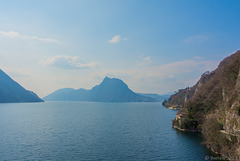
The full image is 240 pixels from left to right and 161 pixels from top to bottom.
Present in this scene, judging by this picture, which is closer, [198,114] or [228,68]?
[228,68]

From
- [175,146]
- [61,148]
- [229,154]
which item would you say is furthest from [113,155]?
[229,154]

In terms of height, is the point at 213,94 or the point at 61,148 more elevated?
the point at 213,94

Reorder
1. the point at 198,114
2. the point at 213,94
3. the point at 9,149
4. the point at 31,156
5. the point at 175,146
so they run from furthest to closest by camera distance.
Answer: the point at 198,114 < the point at 213,94 < the point at 175,146 < the point at 9,149 < the point at 31,156

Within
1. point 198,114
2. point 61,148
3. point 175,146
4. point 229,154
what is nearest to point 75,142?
point 61,148

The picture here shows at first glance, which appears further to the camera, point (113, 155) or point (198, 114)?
point (198, 114)

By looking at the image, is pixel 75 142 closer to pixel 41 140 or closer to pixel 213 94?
pixel 41 140

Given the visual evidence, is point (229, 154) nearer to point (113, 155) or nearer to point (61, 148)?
point (113, 155)

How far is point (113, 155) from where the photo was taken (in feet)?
160

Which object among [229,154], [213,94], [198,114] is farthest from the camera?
[198,114]

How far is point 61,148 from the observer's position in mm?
54688

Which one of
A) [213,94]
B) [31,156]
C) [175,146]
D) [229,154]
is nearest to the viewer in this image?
[229,154]

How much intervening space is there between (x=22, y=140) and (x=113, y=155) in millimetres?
39405

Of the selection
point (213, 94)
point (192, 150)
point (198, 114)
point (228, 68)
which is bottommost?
point (192, 150)

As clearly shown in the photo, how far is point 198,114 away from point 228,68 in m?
30.9
